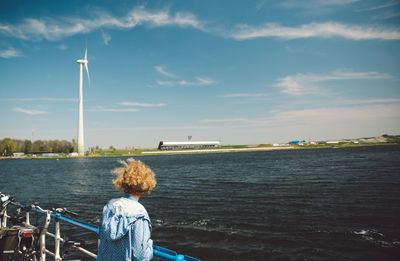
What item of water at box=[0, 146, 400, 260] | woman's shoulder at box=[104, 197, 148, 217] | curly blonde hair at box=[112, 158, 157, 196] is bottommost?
water at box=[0, 146, 400, 260]

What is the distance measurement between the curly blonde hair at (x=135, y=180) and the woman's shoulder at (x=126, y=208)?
11.1 inches

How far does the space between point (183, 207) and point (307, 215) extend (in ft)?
35.1

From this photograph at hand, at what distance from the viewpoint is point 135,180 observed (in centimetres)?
330

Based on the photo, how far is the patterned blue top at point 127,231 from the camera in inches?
113

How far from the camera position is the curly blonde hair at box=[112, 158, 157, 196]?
10.9ft

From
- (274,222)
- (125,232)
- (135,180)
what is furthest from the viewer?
(274,222)

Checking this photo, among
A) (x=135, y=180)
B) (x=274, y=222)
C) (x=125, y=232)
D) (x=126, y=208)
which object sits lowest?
(x=274, y=222)

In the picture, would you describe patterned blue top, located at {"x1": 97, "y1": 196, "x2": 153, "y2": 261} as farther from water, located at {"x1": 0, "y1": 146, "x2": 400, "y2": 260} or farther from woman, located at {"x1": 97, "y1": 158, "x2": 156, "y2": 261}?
water, located at {"x1": 0, "y1": 146, "x2": 400, "y2": 260}

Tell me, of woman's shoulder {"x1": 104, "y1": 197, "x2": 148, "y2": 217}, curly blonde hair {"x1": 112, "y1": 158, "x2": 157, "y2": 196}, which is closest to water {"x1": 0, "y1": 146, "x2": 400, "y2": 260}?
curly blonde hair {"x1": 112, "y1": 158, "x2": 157, "y2": 196}

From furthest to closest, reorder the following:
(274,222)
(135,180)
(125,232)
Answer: (274,222) → (135,180) → (125,232)

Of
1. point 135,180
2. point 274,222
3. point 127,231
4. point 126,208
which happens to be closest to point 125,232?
point 127,231

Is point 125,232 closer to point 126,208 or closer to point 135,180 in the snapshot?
point 126,208

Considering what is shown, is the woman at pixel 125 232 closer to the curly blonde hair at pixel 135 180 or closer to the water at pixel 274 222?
the curly blonde hair at pixel 135 180

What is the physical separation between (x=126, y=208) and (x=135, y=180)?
0.47 m
